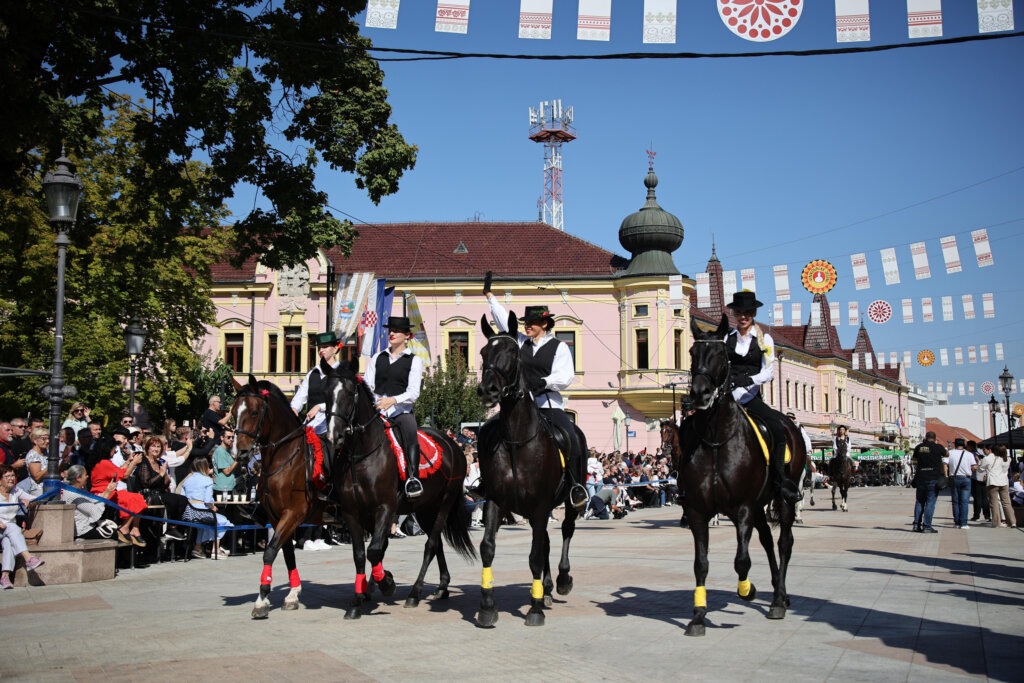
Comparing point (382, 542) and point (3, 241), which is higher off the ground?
point (3, 241)

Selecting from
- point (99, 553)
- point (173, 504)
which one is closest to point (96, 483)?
point (173, 504)

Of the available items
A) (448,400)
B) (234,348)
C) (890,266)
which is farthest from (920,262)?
(234,348)

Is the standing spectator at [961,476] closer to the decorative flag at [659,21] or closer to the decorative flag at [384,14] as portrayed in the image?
the decorative flag at [659,21]

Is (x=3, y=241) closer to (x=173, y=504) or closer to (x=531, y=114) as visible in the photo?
(x=173, y=504)

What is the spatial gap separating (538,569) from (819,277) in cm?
2183

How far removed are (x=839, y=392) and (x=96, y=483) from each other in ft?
282

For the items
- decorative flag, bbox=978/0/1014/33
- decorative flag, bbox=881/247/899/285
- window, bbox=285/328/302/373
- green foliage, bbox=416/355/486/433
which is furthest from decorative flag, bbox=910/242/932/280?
window, bbox=285/328/302/373

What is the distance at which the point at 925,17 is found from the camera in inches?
412

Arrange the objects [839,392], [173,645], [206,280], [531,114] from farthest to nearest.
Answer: [839,392], [531,114], [206,280], [173,645]

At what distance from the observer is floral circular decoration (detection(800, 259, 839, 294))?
28.1 m

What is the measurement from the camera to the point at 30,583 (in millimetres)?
12492

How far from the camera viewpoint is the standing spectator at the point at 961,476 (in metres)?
23.8

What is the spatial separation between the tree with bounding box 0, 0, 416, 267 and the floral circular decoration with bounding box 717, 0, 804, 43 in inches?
248

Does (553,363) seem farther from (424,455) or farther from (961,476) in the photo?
(961,476)
